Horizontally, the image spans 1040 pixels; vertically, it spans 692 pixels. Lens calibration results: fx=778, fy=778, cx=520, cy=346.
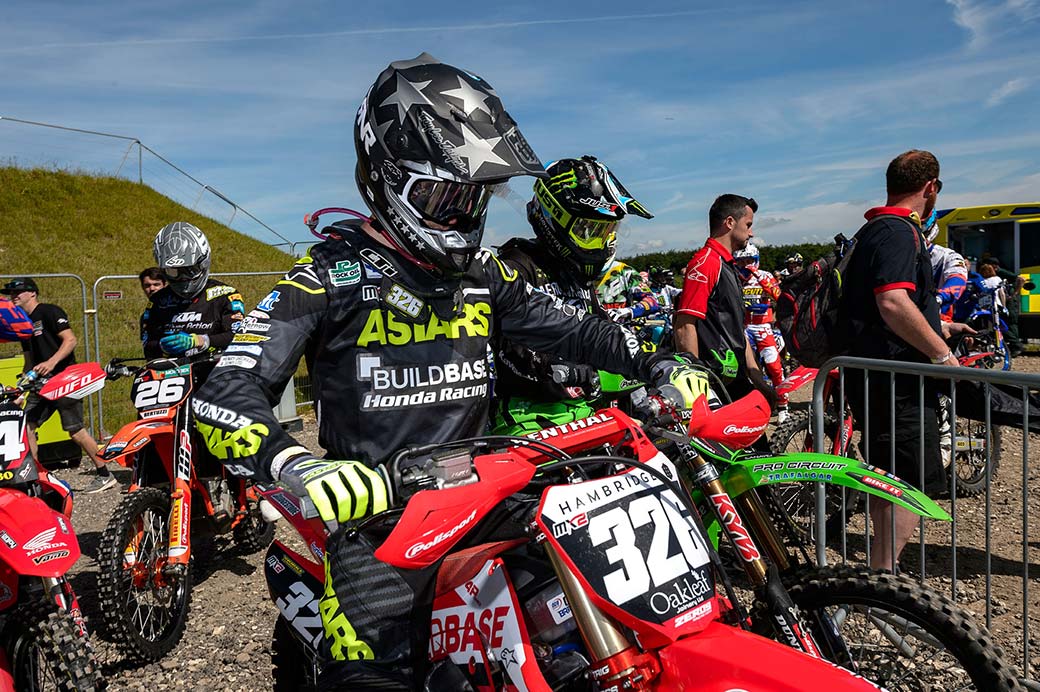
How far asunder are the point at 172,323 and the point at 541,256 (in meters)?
2.92

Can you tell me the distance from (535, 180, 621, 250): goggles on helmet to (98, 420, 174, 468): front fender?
251 centimetres

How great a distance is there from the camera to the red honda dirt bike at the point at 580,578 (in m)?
1.52

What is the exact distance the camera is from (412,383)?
226 centimetres

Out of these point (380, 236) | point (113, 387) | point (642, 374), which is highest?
point (380, 236)

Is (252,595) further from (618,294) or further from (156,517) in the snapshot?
(618,294)

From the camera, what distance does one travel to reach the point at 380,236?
2373 millimetres

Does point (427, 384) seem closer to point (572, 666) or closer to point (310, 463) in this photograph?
point (310, 463)

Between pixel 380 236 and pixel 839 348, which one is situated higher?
pixel 380 236

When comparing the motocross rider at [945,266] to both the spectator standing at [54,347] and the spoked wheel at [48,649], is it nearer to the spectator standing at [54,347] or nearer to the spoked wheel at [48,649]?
the spoked wheel at [48,649]

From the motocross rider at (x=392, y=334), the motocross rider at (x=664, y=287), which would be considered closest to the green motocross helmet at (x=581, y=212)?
the motocross rider at (x=392, y=334)

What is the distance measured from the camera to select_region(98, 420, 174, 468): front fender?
4285 mm

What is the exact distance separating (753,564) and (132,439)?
3502mm

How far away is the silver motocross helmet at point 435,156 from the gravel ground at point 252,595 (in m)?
2.48

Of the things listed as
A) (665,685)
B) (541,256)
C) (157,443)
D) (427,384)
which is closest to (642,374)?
(427,384)
